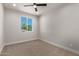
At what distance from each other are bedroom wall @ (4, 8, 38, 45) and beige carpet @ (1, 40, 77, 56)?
0.12 meters

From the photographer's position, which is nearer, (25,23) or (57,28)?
(25,23)

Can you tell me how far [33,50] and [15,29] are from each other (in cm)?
59

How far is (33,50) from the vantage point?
1.62 metres

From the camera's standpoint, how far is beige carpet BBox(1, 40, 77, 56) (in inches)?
57.2

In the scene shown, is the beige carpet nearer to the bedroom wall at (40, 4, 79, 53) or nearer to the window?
the bedroom wall at (40, 4, 79, 53)

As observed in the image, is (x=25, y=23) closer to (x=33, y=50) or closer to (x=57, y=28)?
(x=33, y=50)

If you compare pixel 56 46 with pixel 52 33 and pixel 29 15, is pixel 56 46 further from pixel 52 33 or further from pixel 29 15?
pixel 29 15

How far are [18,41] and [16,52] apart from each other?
0.25 metres

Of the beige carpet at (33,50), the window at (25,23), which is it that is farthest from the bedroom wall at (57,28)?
the window at (25,23)

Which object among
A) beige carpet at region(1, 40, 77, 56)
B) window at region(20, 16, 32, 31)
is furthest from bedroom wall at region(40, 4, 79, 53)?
window at region(20, 16, 32, 31)

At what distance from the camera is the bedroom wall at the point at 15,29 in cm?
150

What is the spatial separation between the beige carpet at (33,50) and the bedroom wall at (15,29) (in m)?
0.12

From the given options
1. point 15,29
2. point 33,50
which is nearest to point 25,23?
point 15,29

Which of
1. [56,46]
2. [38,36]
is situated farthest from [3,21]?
Answer: [56,46]
